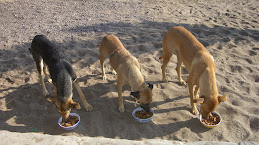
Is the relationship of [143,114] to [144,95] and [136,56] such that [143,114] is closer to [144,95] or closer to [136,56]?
[144,95]

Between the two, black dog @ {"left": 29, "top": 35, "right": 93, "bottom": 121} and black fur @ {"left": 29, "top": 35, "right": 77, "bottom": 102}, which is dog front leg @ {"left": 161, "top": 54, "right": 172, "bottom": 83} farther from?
black fur @ {"left": 29, "top": 35, "right": 77, "bottom": 102}

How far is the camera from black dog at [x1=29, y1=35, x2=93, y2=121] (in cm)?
424

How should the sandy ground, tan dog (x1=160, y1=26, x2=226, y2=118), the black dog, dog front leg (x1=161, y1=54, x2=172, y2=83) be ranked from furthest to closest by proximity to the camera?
dog front leg (x1=161, y1=54, x2=172, y2=83), the sandy ground, the black dog, tan dog (x1=160, y1=26, x2=226, y2=118)

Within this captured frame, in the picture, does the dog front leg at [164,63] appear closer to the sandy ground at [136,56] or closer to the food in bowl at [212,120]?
the sandy ground at [136,56]

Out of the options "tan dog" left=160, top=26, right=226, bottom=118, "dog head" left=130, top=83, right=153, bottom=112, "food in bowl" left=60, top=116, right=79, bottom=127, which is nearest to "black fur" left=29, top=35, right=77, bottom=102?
"food in bowl" left=60, top=116, right=79, bottom=127

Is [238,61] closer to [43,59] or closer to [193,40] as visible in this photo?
[193,40]

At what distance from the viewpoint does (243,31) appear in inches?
352

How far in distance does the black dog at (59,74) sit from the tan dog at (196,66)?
2.66 metres

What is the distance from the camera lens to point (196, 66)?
4.74m

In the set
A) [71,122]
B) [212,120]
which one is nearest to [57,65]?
[71,122]

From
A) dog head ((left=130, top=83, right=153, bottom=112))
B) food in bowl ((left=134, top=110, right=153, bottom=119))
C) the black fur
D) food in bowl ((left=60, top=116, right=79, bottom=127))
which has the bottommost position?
food in bowl ((left=60, top=116, right=79, bottom=127))

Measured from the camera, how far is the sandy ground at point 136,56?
4.67m

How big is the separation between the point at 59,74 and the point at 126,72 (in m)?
1.60

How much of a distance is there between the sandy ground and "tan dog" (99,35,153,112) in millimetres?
713
